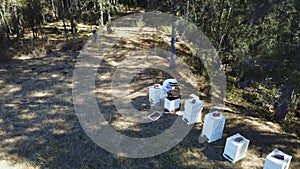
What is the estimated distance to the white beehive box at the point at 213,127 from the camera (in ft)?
27.0

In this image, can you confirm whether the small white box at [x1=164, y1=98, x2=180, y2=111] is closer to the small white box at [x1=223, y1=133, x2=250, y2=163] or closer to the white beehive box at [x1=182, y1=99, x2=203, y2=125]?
the white beehive box at [x1=182, y1=99, x2=203, y2=125]

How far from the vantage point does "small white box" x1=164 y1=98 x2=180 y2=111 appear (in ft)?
32.2

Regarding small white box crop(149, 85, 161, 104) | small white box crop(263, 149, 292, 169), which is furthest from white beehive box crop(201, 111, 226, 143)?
small white box crop(149, 85, 161, 104)

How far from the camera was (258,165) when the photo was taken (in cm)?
787

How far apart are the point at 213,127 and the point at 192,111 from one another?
1.04 m

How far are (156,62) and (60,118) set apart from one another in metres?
6.73

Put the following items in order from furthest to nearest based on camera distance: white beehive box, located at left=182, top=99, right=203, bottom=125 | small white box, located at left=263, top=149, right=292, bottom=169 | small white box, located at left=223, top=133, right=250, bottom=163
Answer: white beehive box, located at left=182, top=99, right=203, bottom=125 → small white box, located at left=223, top=133, right=250, bottom=163 → small white box, located at left=263, top=149, right=292, bottom=169

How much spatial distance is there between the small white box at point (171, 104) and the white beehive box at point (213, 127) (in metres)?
1.64

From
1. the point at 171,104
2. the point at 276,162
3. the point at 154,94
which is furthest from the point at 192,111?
the point at 276,162

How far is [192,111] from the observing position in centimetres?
912

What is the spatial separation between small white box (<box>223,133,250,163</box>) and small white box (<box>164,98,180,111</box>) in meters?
2.67

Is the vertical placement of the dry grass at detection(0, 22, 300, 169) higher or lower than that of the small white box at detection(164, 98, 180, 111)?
lower

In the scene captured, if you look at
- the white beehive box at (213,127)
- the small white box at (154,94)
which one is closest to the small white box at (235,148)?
the white beehive box at (213,127)

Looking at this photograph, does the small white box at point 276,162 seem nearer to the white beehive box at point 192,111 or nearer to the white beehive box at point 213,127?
the white beehive box at point 213,127
